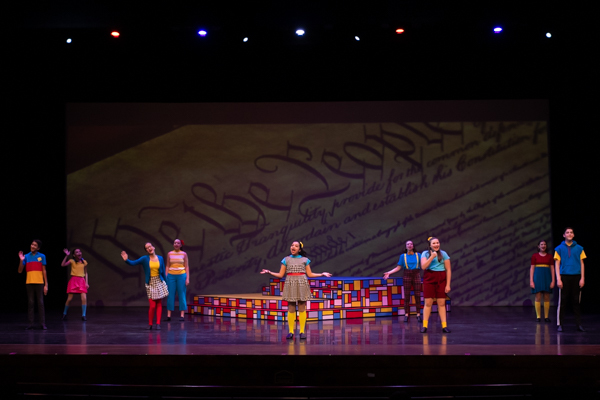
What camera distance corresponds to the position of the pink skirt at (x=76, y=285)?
985 cm

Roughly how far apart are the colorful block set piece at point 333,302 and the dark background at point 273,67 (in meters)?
3.49

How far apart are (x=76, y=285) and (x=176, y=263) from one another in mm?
1722

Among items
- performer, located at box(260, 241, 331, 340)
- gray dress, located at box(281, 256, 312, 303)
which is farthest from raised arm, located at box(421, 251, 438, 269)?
gray dress, located at box(281, 256, 312, 303)

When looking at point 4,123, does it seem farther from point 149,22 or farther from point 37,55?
point 149,22

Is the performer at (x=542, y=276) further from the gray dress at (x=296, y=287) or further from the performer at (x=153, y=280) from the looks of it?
the performer at (x=153, y=280)

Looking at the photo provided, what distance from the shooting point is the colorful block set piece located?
9750mm

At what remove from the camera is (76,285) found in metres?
9.89

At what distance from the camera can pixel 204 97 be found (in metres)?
12.2

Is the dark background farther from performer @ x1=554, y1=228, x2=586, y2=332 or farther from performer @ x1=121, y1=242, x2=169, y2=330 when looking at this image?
performer @ x1=121, y1=242, x2=169, y2=330

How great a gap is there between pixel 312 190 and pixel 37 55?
5.86m
